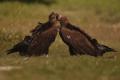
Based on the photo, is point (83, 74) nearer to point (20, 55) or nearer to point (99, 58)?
point (99, 58)

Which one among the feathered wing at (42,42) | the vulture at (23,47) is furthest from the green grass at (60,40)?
the feathered wing at (42,42)

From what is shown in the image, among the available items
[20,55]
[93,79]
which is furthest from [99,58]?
[93,79]

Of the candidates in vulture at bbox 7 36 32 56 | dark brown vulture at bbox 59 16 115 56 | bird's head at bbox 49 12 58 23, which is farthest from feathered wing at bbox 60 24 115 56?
vulture at bbox 7 36 32 56

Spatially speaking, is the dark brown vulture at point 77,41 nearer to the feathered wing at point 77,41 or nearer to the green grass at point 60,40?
the feathered wing at point 77,41

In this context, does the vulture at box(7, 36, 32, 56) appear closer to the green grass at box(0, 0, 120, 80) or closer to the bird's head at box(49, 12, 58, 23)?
the green grass at box(0, 0, 120, 80)

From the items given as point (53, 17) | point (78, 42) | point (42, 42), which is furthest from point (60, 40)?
point (42, 42)

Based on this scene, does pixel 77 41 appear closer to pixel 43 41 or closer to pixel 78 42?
pixel 78 42
